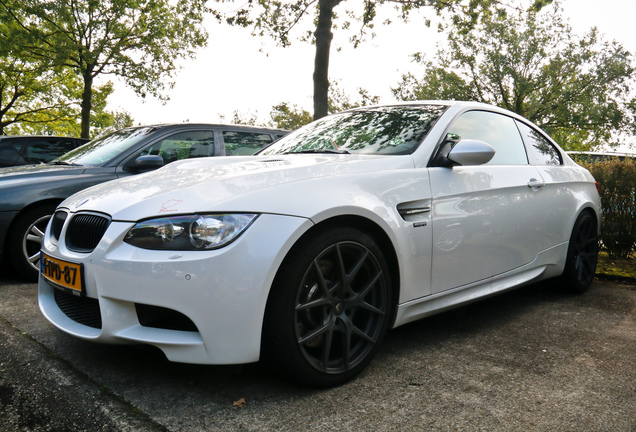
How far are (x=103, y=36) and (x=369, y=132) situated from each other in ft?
56.9

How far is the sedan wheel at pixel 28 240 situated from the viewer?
14.5ft

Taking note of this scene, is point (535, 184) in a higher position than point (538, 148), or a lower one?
lower

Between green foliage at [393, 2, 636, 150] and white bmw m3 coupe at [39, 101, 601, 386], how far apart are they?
943 inches

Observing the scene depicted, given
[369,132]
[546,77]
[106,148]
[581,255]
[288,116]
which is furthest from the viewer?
[288,116]

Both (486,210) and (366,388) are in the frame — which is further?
(486,210)

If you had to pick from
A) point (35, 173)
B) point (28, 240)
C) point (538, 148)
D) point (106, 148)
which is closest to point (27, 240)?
point (28, 240)

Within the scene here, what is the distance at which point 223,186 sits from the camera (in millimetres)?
2301

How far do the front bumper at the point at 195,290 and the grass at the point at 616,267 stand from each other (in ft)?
13.9

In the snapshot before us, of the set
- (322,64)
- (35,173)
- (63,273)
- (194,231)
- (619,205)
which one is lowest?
(619,205)

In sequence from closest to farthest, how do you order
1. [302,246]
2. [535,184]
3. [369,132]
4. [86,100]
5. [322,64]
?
[302,246], [369,132], [535,184], [322,64], [86,100]

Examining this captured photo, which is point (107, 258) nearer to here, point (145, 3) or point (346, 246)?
point (346, 246)

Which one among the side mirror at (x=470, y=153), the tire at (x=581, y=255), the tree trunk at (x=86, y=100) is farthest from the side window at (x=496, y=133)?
the tree trunk at (x=86, y=100)

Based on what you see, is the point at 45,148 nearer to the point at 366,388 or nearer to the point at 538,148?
the point at 538,148

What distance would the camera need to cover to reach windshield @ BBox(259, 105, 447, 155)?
3.11 m
